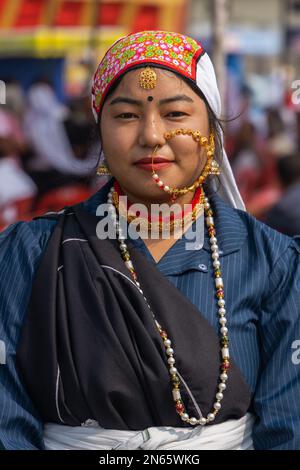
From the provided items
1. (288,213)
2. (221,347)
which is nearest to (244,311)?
(221,347)

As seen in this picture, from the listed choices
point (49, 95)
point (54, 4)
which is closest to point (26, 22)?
point (54, 4)

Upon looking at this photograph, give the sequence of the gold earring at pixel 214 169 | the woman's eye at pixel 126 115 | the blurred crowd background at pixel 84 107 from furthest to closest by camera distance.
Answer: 1. the blurred crowd background at pixel 84 107
2. the gold earring at pixel 214 169
3. the woman's eye at pixel 126 115

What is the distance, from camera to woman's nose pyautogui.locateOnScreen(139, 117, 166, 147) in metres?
2.38

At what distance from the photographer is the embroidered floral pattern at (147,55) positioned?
246 centimetres

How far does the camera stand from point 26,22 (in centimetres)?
1512

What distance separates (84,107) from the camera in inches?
334

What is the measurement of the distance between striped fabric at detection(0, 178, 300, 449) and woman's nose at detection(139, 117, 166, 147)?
0.32 m

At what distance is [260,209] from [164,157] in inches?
242

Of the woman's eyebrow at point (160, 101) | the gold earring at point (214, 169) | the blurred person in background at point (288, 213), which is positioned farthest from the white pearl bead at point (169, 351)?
the blurred person in background at point (288, 213)

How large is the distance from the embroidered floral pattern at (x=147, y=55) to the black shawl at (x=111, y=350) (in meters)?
0.49

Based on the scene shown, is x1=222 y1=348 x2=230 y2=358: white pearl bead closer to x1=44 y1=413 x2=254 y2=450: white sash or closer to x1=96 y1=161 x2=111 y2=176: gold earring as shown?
x1=44 y1=413 x2=254 y2=450: white sash

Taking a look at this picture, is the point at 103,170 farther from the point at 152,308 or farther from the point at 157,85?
the point at 152,308

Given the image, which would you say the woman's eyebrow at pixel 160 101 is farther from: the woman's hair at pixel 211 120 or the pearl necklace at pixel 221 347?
the pearl necklace at pixel 221 347
